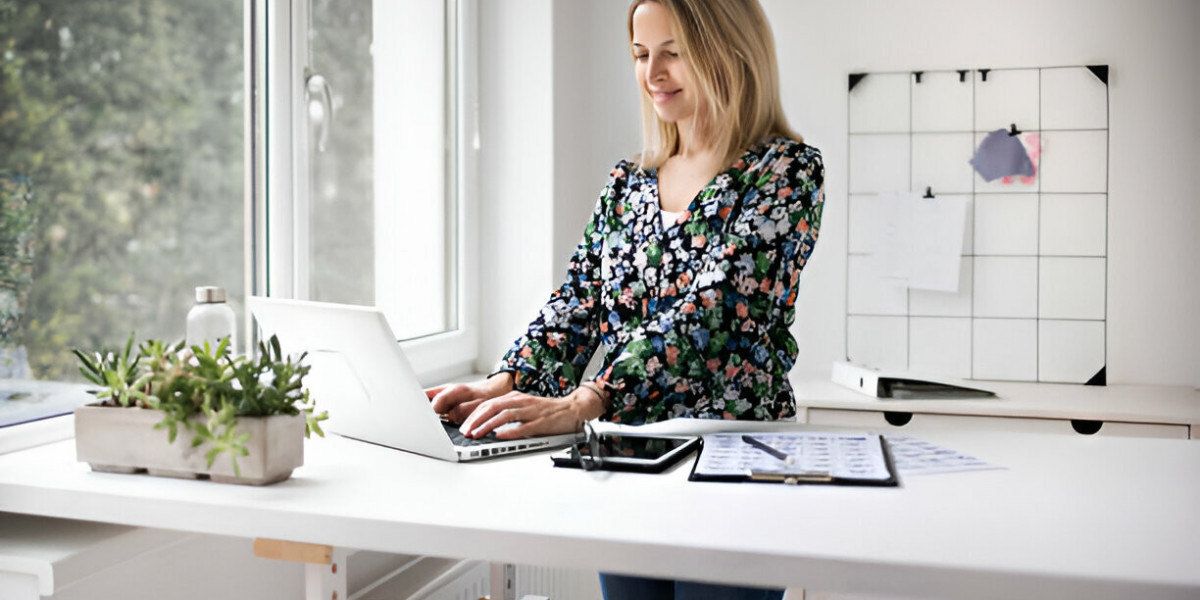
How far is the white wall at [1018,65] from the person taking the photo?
8.39ft

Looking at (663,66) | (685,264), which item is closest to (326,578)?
(685,264)

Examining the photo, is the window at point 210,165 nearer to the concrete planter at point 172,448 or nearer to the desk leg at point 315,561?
the concrete planter at point 172,448

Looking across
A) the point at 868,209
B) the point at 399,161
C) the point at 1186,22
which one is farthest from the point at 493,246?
the point at 1186,22

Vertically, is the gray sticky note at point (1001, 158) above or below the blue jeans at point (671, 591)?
above

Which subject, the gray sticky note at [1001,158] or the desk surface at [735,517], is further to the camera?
the gray sticky note at [1001,158]

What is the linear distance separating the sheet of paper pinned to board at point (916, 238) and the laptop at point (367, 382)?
5.31 feet

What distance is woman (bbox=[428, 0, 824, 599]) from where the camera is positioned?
1.39 meters

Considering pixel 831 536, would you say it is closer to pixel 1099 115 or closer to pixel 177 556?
pixel 177 556

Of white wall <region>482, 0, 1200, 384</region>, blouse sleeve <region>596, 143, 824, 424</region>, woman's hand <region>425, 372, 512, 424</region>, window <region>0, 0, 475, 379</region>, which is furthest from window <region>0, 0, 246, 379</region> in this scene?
white wall <region>482, 0, 1200, 384</region>

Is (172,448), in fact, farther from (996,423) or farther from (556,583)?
(996,423)

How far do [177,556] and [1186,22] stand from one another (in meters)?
2.51

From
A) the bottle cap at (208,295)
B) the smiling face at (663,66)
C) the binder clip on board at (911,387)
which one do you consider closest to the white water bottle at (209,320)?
the bottle cap at (208,295)

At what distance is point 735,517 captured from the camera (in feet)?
3.09

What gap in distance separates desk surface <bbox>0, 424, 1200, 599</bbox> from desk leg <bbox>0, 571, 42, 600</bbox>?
7cm
